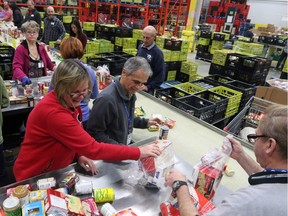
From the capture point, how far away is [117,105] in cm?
183

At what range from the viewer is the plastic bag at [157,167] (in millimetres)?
1453

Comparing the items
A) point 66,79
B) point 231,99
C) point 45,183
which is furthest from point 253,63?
point 45,183

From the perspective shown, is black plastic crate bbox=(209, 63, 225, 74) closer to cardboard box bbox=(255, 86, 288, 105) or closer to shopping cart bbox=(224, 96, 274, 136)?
cardboard box bbox=(255, 86, 288, 105)

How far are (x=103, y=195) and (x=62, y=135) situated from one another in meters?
0.41

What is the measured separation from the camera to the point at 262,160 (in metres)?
1.12

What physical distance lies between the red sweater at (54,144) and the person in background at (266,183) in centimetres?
51

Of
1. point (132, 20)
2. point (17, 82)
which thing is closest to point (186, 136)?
point (17, 82)

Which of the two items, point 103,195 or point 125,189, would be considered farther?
point 125,189

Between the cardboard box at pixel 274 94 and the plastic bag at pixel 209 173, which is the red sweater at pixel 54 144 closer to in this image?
the plastic bag at pixel 209 173

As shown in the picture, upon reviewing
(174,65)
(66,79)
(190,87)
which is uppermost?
(66,79)

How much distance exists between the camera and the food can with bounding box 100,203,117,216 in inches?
47.6

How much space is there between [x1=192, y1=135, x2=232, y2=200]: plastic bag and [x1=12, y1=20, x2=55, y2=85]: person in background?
241cm

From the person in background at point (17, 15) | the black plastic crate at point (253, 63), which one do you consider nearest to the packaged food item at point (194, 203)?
the black plastic crate at point (253, 63)

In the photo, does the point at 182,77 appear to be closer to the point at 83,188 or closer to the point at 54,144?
the point at 54,144
